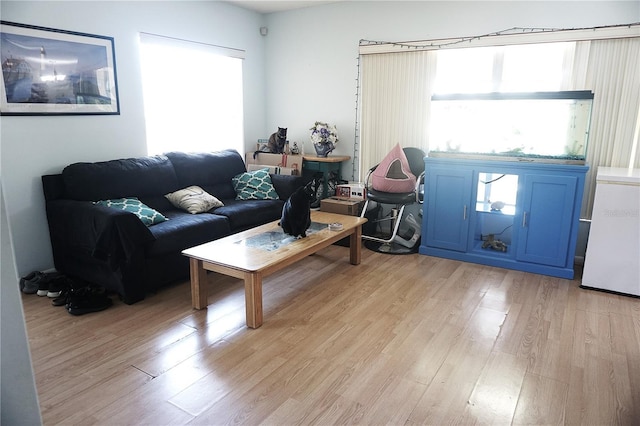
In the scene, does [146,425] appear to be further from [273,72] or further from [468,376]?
[273,72]

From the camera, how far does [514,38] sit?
3682mm

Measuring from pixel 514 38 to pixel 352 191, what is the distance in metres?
1.99

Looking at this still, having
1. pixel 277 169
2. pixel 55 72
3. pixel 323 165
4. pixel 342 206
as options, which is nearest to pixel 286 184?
pixel 277 169

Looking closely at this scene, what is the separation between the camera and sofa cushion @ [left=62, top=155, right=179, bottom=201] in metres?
3.18

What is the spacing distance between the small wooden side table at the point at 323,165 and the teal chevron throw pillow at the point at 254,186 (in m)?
0.53

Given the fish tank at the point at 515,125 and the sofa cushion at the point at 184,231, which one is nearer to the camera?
the sofa cushion at the point at 184,231

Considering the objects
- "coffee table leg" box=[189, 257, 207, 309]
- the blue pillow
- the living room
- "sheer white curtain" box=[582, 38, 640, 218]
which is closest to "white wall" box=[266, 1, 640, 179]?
the living room

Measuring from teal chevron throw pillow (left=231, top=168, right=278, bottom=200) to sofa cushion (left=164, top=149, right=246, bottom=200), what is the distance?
0.36 ft

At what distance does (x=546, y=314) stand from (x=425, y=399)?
4.39ft

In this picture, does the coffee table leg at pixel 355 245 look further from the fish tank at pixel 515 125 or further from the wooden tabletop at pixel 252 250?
the fish tank at pixel 515 125

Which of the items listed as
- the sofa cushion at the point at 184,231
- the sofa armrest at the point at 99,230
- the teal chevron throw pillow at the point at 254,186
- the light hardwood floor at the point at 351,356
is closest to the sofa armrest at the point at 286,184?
the teal chevron throw pillow at the point at 254,186

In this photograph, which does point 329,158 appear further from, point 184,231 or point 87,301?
point 87,301

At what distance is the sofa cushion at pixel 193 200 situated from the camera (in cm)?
364

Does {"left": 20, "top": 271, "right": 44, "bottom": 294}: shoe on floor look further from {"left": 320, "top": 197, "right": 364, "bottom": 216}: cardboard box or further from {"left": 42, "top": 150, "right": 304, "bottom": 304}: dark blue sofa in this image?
{"left": 320, "top": 197, "right": 364, "bottom": 216}: cardboard box
